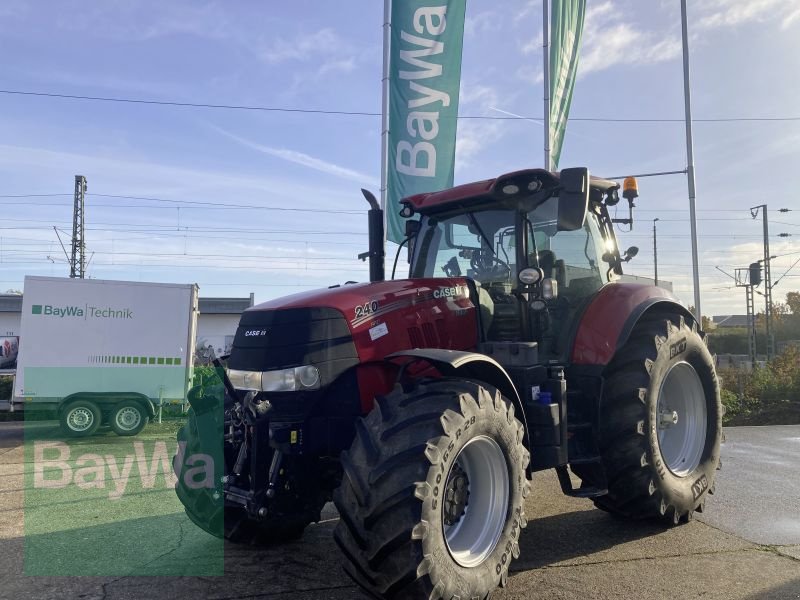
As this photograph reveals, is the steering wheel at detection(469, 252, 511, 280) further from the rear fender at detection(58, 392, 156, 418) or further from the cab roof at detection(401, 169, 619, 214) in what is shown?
the rear fender at detection(58, 392, 156, 418)

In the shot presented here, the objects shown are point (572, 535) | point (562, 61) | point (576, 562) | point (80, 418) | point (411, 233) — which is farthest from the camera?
point (562, 61)

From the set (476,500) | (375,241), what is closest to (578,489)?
(476,500)

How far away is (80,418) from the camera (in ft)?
41.1

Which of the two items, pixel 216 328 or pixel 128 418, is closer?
pixel 128 418

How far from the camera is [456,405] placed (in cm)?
348

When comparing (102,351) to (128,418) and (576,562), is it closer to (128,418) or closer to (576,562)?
(128,418)

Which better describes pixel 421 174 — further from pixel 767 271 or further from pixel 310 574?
pixel 767 271

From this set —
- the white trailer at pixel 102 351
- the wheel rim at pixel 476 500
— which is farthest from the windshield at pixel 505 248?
the white trailer at pixel 102 351

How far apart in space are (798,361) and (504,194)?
51.9ft

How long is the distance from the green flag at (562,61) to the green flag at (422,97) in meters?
3.09

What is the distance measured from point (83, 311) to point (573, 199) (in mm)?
11303

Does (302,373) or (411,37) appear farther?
(411,37)

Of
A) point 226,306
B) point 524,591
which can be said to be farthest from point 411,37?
point 226,306

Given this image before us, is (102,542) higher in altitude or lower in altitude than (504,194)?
lower
